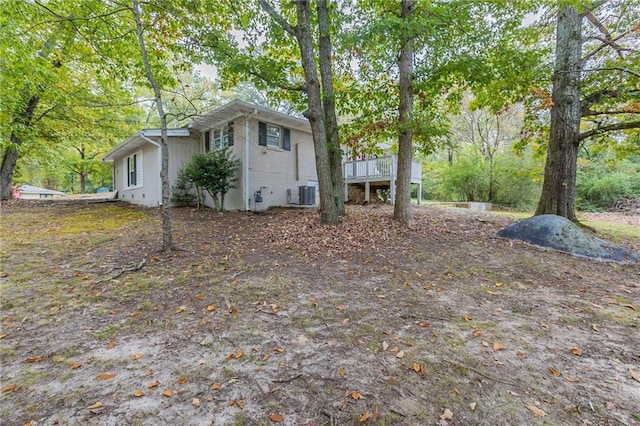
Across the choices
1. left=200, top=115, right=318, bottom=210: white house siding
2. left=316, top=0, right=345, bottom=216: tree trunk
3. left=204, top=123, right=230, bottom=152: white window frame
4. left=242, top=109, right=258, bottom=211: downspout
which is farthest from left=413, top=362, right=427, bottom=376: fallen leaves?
left=204, top=123, right=230, bottom=152: white window frame

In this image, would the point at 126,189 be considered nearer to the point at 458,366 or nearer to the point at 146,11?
the point at 146,11

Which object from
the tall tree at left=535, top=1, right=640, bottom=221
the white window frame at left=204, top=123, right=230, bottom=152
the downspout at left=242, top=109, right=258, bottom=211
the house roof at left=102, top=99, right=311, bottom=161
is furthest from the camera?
the white window frame at left=204, top=123, right=230, bottom=152

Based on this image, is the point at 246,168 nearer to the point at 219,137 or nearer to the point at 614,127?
the point at 219,137

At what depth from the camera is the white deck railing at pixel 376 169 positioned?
12.6 metres

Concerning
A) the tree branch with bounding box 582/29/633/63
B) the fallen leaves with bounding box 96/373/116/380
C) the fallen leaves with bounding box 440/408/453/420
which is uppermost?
the tree branch with bounding box 582/29/633/63

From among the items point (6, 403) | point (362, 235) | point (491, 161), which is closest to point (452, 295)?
point (362, 235)

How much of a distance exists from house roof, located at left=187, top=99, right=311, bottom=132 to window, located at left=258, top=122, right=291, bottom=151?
238mm

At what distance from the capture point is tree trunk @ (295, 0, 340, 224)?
696 centimetres

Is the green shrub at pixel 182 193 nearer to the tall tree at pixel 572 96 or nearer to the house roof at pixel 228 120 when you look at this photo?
the house roof at pixel 228 120

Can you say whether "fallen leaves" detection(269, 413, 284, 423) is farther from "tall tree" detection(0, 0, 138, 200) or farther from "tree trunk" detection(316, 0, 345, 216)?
"tall tree" detection(0, 0, 138, 200)

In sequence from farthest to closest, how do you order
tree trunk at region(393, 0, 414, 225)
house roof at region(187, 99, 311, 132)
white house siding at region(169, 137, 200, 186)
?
white house siding at region(169, 137, 200, 186) → house roof at region(187, 99, 311, 132) → tree trunk at region(393, 0, 414, 225)

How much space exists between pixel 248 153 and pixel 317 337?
347 inches

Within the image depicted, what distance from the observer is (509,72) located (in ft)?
20.4

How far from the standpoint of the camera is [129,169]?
47.2 feet
